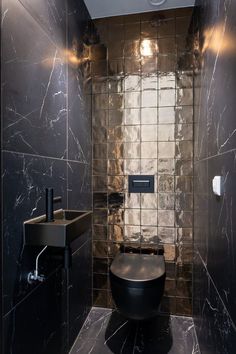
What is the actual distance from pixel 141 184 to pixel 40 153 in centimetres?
100

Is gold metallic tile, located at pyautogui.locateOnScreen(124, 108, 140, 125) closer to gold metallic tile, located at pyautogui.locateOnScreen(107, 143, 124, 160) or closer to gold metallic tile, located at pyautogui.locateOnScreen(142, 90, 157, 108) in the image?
gold metallic tile, located at pyautogui.locateOnScreen(142, 90, 157, 108)

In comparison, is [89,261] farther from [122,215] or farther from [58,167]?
[58,167]

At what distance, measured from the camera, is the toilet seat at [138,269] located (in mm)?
1429

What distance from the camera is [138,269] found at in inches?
62.4

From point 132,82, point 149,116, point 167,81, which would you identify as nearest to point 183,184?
point 149,116

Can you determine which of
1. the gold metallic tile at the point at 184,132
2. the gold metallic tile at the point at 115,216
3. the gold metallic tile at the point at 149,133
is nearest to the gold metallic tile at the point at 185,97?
the gold metallic tile at the point at 184,132

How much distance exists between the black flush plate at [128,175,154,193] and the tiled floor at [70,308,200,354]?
1.06m

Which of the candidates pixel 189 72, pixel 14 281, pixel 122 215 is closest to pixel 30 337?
pixel 14 281

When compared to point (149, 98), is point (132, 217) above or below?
below

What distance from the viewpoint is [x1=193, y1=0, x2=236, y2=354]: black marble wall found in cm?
85

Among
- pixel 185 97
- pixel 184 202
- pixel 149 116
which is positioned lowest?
pixel 184 202

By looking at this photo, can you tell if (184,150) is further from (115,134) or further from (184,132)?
(115,134)

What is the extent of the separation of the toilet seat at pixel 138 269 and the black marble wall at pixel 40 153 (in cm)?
31

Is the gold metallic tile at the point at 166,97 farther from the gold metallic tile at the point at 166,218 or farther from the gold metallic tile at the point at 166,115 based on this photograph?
the gold metallic tile at the point at 166,218
